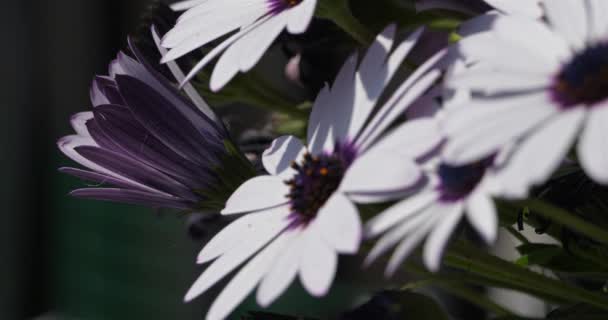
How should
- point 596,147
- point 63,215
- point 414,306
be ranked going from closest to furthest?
point 596,147, point 414,306, point 63,215

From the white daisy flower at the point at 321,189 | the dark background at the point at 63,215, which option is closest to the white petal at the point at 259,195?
the white daisy flower at the point at 321,189

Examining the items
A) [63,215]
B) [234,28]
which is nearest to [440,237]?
[234,28]

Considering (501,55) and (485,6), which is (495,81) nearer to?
(501,55)

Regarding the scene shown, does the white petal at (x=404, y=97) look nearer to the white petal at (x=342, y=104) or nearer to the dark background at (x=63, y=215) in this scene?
the white petal at (x=342, y=104)

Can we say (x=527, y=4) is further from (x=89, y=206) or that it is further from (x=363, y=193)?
(x=89, y=206)

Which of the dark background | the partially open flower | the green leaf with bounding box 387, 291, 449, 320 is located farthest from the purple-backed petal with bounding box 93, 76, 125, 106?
the dark background

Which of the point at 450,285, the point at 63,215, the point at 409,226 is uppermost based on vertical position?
the point at 409,226

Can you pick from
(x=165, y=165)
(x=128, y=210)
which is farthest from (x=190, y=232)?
(x=128, y=210)
